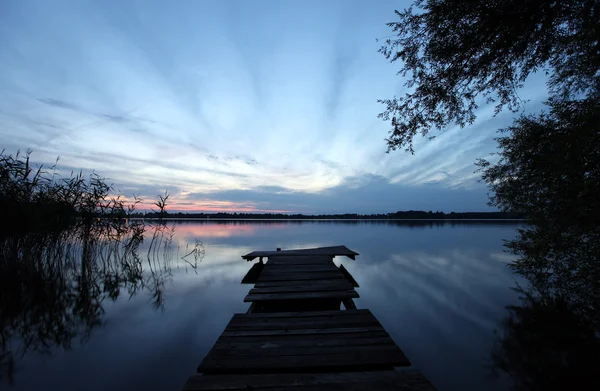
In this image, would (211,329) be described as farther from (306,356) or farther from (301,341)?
(306,356)

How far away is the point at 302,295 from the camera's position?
6.93m

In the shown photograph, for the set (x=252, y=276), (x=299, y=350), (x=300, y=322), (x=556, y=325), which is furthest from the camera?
(x=252, y=276)

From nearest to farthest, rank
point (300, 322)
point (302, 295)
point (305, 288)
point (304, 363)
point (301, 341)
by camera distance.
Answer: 1. point (304, 363)
2. point (301, 341)
3. point (300, 322)
4. point (302, 295)
5. point (305, 288)

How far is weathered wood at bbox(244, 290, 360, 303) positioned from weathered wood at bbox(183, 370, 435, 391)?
3.52 meters

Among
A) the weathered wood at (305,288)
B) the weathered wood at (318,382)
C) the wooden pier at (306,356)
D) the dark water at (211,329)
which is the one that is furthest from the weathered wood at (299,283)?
the weathered wood at (318,382)

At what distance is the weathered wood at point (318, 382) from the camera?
288cm

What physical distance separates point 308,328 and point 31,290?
33.5ft

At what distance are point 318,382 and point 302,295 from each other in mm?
4002

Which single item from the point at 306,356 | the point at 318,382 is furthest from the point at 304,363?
the point at 318,382

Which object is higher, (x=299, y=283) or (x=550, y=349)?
(x=299, y=283)

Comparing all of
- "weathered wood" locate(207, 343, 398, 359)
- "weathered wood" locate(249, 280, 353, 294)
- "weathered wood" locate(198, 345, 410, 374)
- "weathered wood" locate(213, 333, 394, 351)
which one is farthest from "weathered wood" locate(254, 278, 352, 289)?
"weathered wood" locate(198, 345, 410, 374)

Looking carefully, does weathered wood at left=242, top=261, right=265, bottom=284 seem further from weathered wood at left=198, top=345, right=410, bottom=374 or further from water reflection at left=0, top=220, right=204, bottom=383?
weathered wood at left=198, top=345, right=410, bottom=374

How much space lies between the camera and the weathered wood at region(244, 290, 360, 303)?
21.9 ft

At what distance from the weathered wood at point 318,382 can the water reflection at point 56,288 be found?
4.35m
